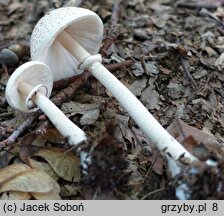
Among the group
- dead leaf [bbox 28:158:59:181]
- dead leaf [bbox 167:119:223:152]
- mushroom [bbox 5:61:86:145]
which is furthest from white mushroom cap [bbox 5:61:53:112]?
dead leaf [bbox 167:119:223:152]

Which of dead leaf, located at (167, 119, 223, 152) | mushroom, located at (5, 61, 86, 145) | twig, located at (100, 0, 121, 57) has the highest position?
mushroom, located at (5, 61, 86, 145)

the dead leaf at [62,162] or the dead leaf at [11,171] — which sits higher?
the dead leaf at [11,171]

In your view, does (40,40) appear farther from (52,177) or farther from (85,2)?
(85,2)

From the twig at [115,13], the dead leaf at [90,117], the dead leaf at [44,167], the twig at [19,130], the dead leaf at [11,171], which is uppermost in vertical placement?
A: the twig at [115,13]

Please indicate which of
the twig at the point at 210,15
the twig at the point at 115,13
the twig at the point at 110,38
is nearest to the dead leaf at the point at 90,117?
the twig at the point at 110,38

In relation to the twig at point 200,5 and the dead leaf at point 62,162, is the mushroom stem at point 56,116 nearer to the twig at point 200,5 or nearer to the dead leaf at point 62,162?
A: the dead leaf at point 62,162

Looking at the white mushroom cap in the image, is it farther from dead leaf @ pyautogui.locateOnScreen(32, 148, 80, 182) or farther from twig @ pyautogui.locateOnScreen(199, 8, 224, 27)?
twig @ pyautogui.locateOnScreen(199, 8, 224, 27)

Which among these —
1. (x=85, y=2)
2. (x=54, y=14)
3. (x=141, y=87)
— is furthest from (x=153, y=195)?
(x=85, y=2)
